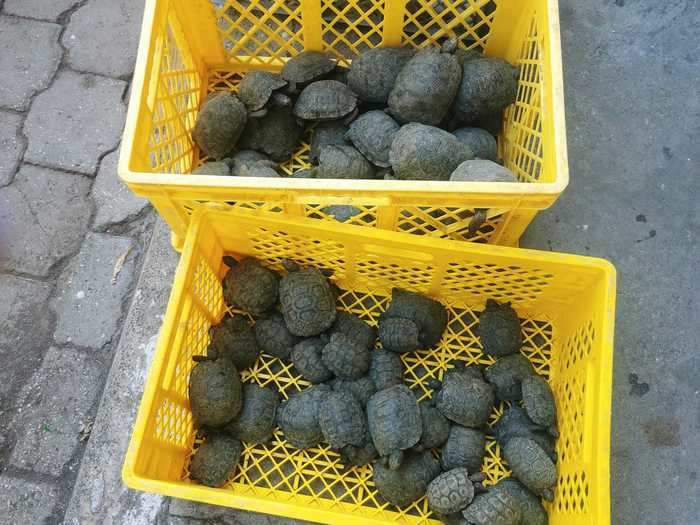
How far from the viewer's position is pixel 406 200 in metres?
1.53

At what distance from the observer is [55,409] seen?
2174 mm

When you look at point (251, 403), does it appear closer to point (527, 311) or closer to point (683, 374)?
point (527, 311)

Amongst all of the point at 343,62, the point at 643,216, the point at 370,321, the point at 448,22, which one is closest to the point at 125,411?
the point at 370,321

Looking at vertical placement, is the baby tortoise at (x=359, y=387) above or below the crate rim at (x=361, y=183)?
below

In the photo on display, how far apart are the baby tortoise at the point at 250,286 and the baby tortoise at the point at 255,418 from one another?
261 mm

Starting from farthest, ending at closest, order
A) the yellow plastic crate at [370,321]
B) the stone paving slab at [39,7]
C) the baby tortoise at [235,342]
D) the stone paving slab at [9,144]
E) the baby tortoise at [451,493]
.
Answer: the stone paving slab at [39,7], the stone paving slab at [9,144], the baby tortoise at [235,342], the baby tortoise at [451,493], the yellow plastic crate at [370,321]

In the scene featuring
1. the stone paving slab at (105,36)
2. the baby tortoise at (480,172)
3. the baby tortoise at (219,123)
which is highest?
the baby tortoise at (480,172)

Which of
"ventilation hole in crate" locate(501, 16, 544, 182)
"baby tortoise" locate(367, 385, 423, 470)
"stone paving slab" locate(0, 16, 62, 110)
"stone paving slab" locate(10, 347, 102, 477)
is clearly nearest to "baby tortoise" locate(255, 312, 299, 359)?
"baby tortoise" locate(367, 385, 423, 470)

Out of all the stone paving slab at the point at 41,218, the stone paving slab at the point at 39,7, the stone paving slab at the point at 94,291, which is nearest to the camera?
the stone paving slab at the point at 94,291

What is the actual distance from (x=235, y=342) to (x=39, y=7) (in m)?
1.88

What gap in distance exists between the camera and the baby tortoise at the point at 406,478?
5.80ft

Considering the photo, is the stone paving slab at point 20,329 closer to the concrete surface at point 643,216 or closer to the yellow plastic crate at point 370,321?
the yellow plastic crate at point 370,321

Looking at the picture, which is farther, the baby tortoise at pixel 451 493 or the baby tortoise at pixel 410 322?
the baby tortoise at pixel 410 322

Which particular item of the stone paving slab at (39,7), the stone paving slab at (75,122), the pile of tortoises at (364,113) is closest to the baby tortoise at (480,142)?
the pile of tortoises at (364,113)
